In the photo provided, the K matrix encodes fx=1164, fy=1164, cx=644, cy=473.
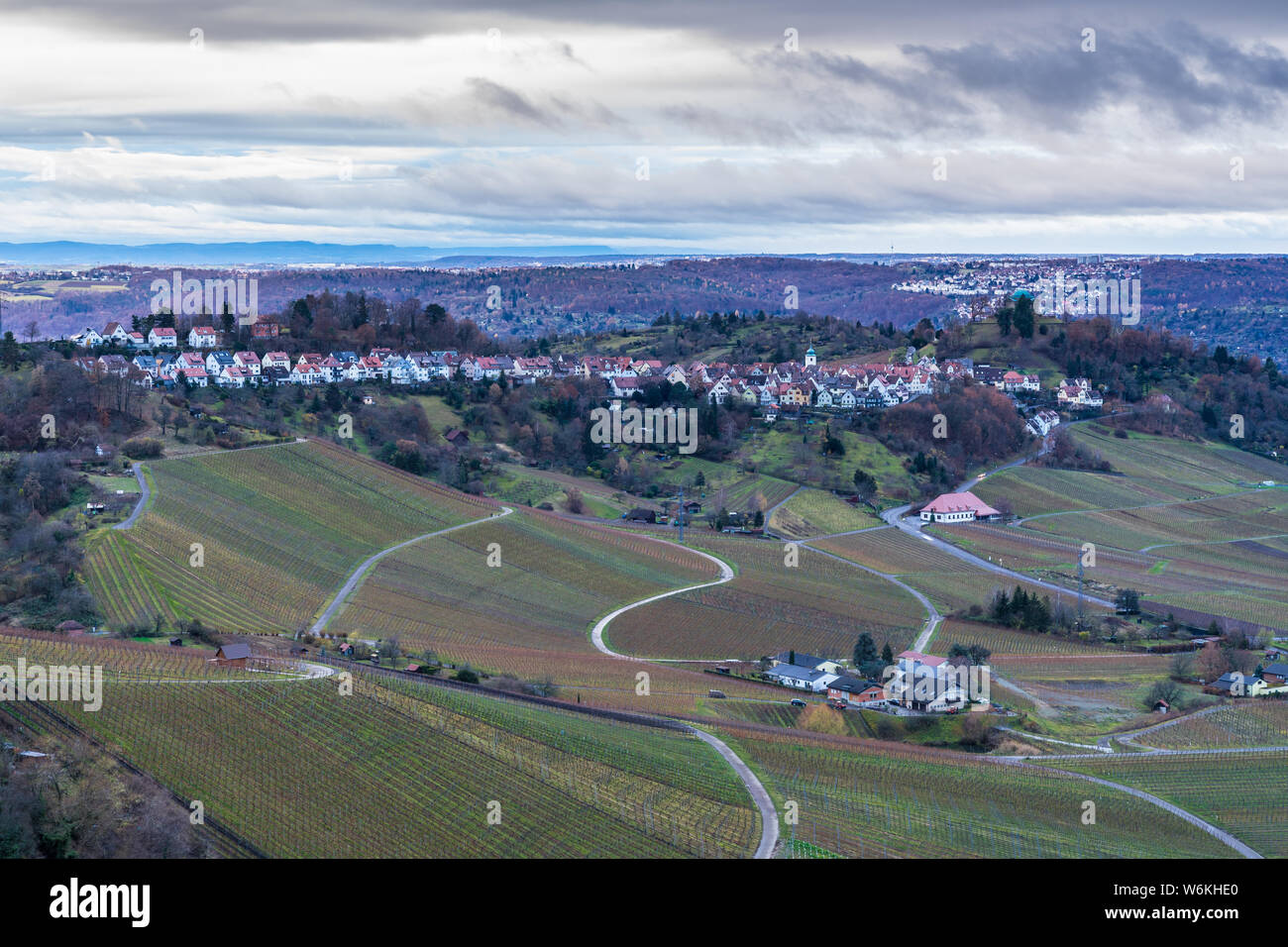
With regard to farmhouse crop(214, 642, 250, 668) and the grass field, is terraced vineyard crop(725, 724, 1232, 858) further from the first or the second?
the grass field

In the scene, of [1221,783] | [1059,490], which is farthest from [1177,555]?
[1221,783]

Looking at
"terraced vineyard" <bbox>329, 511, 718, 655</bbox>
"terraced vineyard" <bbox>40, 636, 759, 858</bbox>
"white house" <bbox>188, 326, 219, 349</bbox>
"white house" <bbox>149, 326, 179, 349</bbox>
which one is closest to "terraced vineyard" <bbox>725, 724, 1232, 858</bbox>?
"terraced vineyard" <bbox>40, 636, 759, 858</bbox>

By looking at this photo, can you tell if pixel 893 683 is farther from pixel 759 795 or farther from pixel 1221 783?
pixel 759 795

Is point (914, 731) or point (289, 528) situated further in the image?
point (289, 528)

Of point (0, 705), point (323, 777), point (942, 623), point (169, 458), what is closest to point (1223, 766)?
point (942, 623)

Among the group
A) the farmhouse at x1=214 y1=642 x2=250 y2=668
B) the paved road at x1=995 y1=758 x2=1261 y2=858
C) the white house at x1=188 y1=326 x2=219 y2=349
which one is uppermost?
the white house at x1=188 y1=326 x2=219 y2=349

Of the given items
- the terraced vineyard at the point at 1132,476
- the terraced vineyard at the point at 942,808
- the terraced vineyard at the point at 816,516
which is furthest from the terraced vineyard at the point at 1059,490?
the terraced vineyard at the point at 942,808
